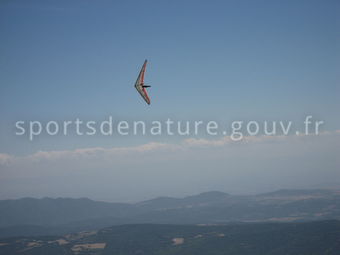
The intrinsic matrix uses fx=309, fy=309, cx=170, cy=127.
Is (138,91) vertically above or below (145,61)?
below

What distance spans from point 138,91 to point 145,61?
7050 millimetres

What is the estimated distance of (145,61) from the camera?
70875mm

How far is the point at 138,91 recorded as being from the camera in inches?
2820
